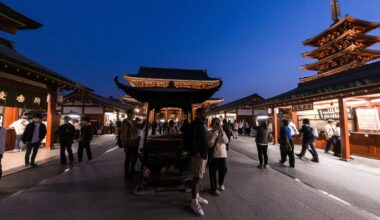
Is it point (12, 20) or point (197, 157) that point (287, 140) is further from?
point (12, 20)

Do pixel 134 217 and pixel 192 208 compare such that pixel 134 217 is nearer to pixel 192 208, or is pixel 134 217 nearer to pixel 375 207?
pixel 192 208

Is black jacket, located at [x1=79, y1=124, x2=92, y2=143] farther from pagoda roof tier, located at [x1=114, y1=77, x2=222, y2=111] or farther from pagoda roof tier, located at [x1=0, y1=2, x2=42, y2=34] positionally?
pagoda roof tier, located at [x1=0, y1=2, x2=42, y2=34]

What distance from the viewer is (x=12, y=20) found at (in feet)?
28.2

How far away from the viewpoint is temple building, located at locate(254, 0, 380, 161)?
750 cm

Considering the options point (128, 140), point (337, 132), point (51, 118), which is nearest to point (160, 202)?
point (128, 140)

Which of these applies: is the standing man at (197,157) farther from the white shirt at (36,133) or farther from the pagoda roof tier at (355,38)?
the pagoda roof tier at (355,38)

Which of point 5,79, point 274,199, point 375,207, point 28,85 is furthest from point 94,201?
point 28,85

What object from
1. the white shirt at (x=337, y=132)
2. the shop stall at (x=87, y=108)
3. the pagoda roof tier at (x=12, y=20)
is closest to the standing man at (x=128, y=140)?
the pagoda roof tier at (x=12, y=20)

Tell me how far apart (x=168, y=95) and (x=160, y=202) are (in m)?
2.50

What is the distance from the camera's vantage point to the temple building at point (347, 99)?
750cm

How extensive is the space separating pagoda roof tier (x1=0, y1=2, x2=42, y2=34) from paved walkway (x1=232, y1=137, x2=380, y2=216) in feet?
44.1

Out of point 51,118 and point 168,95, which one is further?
point 51,118

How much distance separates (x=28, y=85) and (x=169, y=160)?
28.4 feet

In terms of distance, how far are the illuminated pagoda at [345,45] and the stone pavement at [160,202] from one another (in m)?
19.1
